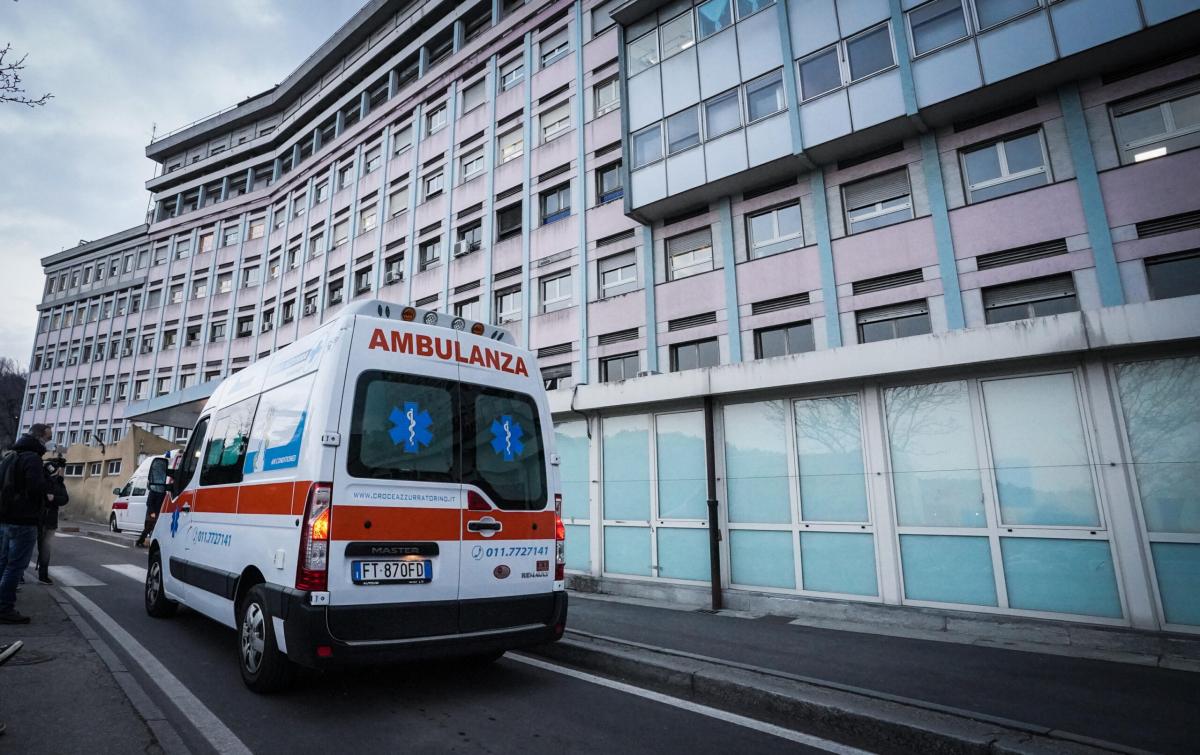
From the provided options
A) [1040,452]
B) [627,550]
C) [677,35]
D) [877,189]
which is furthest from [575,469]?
[677,35]

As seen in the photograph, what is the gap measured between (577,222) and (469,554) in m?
13.9

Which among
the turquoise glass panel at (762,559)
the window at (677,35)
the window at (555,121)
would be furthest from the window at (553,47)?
the turquoise glass panel at (762,559)

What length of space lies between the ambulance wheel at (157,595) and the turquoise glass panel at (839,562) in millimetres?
7883

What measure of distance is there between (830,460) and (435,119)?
21290mm

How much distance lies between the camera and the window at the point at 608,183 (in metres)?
16.5

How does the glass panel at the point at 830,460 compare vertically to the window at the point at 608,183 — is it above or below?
below

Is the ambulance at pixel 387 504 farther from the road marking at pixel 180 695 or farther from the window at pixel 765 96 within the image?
the window at pixel 765 96

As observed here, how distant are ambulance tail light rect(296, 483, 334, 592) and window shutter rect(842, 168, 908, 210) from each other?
11.6m

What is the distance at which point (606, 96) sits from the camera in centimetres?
1755

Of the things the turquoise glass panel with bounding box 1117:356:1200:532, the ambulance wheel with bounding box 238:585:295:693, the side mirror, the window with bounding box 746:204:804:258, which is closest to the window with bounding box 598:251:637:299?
the window with bounding box 746:204:804:258

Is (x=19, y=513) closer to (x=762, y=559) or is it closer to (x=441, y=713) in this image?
(x=441, y=713)

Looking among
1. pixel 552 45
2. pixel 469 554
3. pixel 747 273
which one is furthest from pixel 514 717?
pixel 552 45

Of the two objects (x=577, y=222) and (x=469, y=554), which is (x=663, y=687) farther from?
(x=577, y=222)

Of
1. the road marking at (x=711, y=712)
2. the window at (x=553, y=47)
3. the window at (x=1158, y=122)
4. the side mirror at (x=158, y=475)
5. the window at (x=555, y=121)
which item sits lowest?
the road marking at (x=711, y=712)
